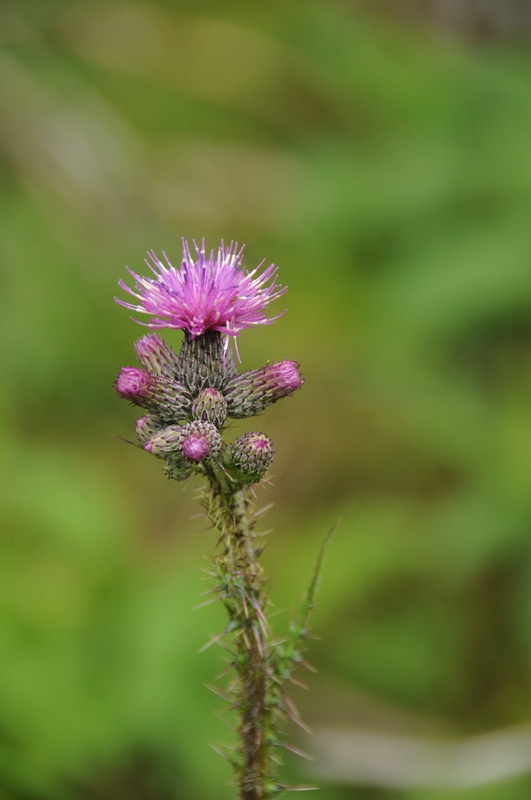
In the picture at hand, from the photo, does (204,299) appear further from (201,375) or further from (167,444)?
(167,444)

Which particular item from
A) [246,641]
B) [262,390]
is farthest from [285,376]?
[246,641]

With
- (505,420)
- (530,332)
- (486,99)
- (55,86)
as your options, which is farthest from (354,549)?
(55,86)

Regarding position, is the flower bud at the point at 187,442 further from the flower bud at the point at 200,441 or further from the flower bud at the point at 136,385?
the flower bud at the point at 136,385

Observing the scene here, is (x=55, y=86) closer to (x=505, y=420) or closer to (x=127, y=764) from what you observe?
(x=505, y=420)

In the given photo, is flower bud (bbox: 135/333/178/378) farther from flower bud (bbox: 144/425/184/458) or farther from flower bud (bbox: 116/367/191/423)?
flower bud (bbox: 144/425/184/458)

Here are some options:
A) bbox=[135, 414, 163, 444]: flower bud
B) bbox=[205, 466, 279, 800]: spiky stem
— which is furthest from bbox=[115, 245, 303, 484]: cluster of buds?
bbox=[205, 466, 279, 800]: spiky stem
